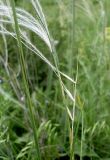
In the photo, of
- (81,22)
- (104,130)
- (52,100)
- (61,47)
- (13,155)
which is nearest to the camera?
(13,155)

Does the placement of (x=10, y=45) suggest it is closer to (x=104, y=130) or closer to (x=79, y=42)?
(x=79, y=42)

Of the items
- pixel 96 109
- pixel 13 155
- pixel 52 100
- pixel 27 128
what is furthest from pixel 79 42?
pixel 13 155

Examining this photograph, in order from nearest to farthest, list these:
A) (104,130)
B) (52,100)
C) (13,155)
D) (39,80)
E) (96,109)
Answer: (13,155)
(104,130)
(96,109)
(52,100)
(39,80)

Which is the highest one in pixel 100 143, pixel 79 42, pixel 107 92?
pixel 79 42

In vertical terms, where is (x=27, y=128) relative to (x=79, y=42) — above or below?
below

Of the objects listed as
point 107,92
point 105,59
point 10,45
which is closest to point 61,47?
point 10,45

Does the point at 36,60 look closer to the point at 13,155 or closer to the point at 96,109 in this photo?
the point at 96,109

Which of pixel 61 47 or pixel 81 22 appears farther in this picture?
pixel 81 22

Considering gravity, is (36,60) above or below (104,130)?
above

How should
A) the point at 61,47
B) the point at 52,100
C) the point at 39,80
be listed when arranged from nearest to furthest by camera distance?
1. the point at 52,100
2. the point at 39,80
3. the point at 61,47
